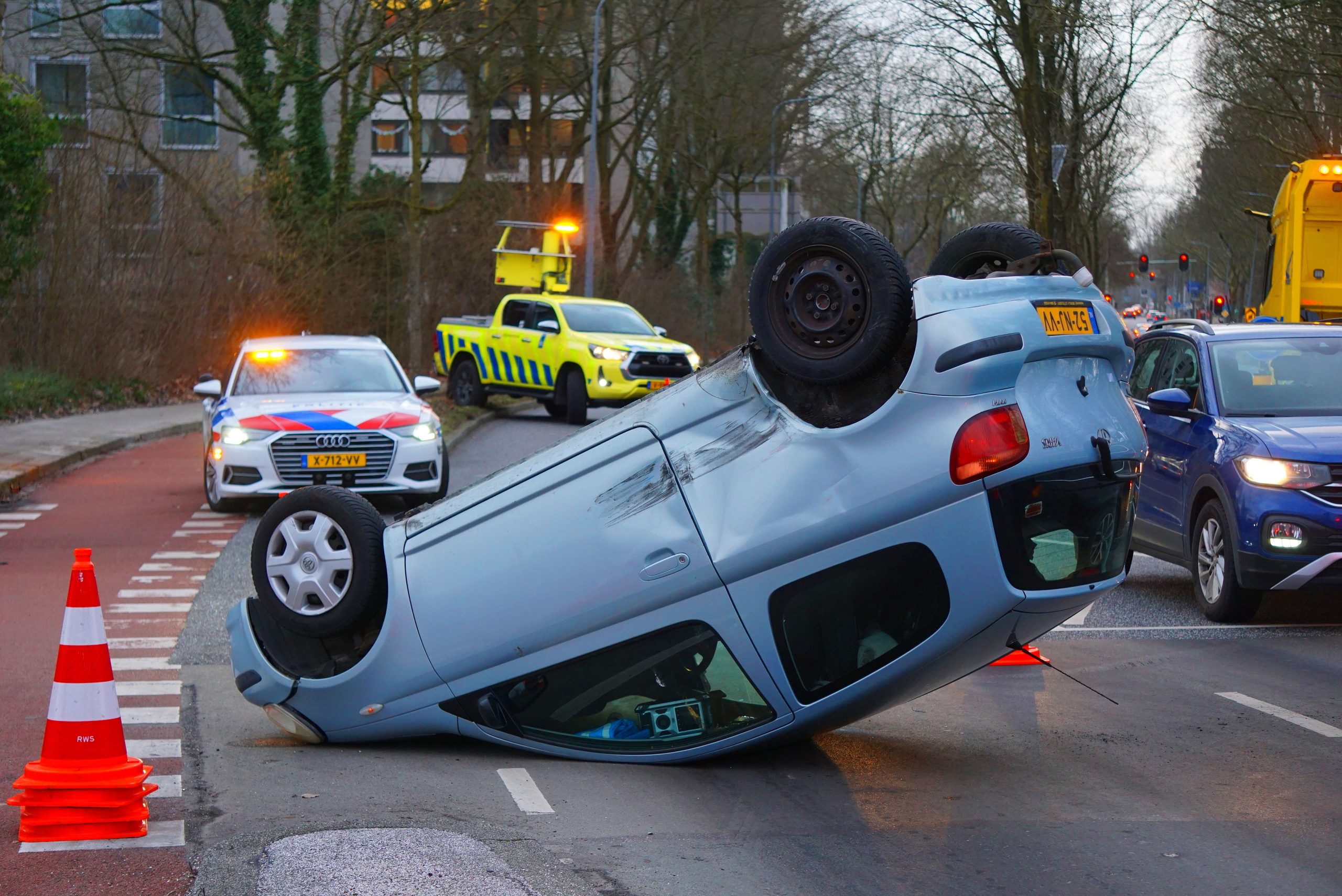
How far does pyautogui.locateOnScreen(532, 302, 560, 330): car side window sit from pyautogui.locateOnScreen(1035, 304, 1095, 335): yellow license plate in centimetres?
2000

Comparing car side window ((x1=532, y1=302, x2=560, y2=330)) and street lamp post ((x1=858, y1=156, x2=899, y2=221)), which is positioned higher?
street lamp post ((x1=858, y1=156, x2=899, y2=221))

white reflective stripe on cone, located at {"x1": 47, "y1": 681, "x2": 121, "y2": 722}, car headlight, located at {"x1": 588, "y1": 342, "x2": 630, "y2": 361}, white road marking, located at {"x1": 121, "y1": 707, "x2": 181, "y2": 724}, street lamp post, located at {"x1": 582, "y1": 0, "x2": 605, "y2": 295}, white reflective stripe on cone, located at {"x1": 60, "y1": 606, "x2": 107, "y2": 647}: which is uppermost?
street lamp post, located at {"x1": 582, "y1": 0, "x2": 605, "y2": 295}

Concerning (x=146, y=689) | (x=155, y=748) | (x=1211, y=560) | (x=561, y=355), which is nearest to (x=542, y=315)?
(x=561, y=355)

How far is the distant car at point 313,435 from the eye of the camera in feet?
43.3

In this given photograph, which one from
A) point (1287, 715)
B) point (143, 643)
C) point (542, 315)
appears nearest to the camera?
point (1287, 715)

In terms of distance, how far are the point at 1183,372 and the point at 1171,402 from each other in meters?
0.93

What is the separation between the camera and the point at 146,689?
7.12m

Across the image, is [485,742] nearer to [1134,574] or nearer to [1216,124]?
[1134,574]

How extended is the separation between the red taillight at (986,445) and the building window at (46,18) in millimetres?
27683

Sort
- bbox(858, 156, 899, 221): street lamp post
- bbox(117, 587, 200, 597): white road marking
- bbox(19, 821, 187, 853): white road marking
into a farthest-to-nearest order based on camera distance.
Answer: bbox(858, 156, 899, 221): street lamp post → bbox(117, 587, 200, 597): white road marking → bbox(19, 821, 187, 853): white road marking

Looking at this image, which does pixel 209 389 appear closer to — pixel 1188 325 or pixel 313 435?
pixel 313 435

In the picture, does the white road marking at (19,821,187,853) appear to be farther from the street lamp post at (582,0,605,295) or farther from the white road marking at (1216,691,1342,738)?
the street lamp post at (582,0,605,295)

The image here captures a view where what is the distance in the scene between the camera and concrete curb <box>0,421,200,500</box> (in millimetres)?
15125

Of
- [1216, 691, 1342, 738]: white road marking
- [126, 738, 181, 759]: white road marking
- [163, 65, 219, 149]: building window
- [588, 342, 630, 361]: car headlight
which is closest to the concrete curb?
[588, 342, 630, 361]: car headlight
